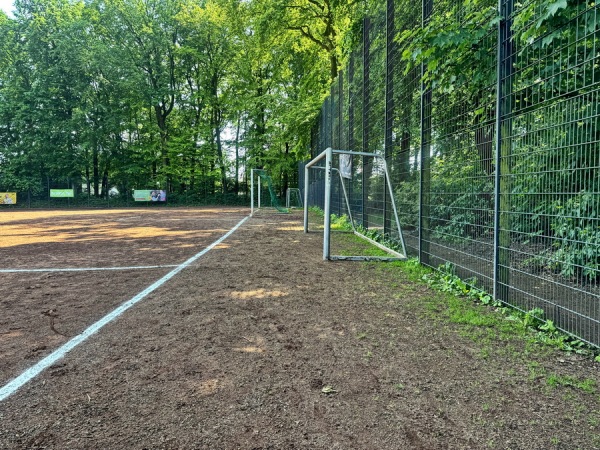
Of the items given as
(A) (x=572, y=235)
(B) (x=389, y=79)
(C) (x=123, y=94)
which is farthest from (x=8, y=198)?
(A) (x=572, y=235)

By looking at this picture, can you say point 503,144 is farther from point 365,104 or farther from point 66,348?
point 365,104

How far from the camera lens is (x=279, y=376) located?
207 centimetres

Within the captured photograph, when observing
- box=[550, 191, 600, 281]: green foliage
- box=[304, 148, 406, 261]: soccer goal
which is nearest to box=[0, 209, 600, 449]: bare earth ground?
box=[550, 191, 600, 281]: green foliage

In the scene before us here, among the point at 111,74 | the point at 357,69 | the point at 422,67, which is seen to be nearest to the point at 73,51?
the point at 111,74

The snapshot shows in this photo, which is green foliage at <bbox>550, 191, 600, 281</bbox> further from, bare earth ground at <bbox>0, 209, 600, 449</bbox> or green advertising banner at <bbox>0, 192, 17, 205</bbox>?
green advertising banner at <bbox>0, 192, 17, 205</bbox>

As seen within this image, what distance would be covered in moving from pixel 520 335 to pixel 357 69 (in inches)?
306

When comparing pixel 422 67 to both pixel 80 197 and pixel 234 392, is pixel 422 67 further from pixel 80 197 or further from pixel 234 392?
pixel 80 197

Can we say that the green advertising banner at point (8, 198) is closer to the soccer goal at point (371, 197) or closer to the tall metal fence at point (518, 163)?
the soccer goal at point (371, 197)

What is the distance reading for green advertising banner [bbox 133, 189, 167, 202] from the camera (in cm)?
3044

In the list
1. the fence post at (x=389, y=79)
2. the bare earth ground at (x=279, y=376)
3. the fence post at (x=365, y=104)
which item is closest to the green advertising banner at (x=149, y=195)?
the fence post at (x=365, y=104)

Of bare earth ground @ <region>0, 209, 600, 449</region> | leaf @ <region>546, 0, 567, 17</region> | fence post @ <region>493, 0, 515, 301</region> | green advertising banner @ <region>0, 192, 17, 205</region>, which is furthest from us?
green advertising banner @ <region>0, 192, 17, 205</region>

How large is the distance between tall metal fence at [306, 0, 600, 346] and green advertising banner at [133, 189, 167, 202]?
2818 centimetres

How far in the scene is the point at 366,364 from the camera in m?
2.23

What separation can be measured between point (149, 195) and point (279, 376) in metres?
31.0
